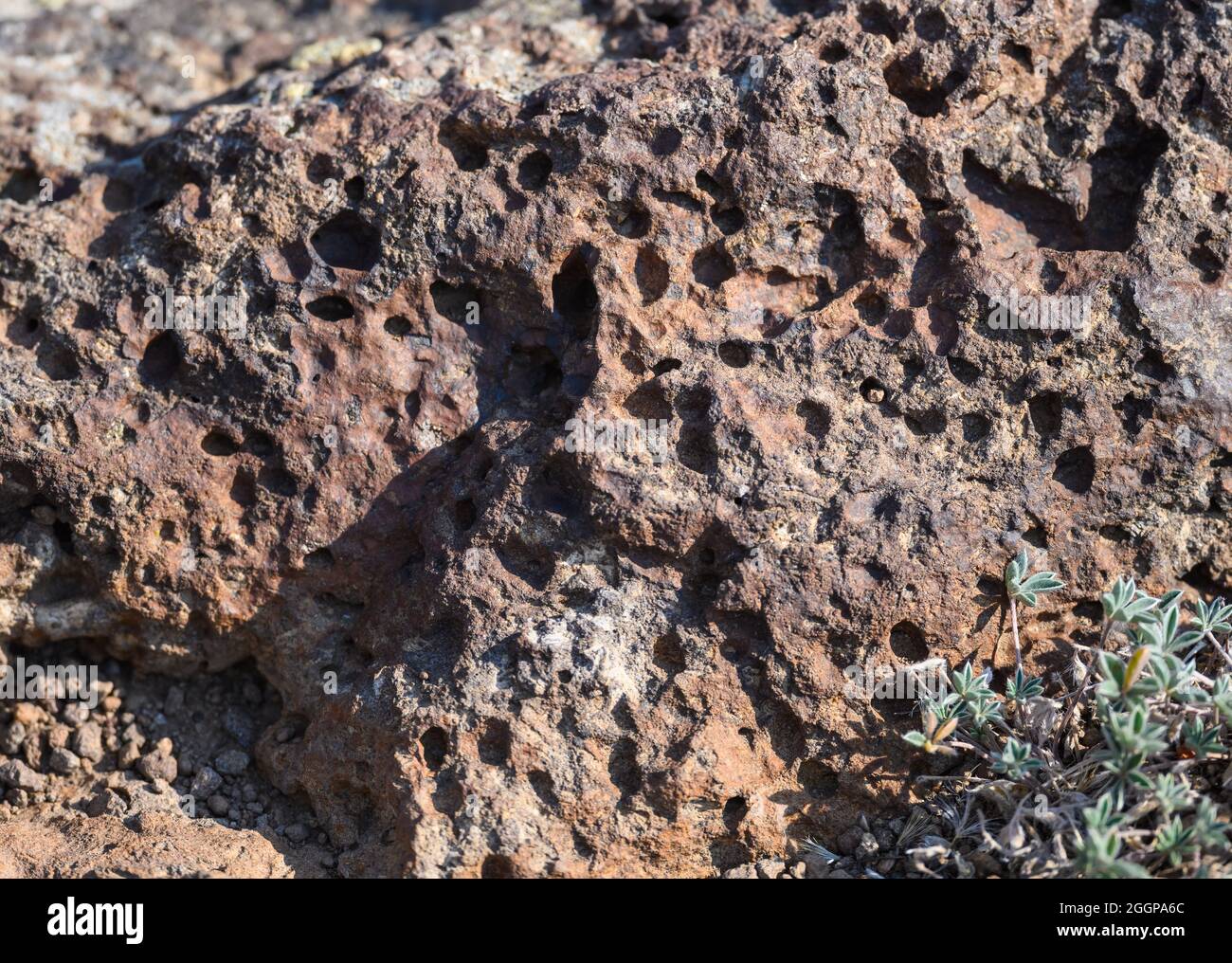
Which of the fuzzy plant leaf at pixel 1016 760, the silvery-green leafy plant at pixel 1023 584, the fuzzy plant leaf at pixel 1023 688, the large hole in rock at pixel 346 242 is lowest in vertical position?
the fuzzy plant leaf at pixel 1016 760

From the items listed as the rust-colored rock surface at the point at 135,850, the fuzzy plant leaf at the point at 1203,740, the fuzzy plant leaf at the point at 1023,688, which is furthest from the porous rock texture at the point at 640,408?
the fuzzy plant leaf at the point at 1203,740

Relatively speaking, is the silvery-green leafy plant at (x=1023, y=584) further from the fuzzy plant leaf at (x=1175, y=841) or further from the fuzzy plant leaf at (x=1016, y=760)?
the fuzzy plant leaf at (x=1175, y=841)

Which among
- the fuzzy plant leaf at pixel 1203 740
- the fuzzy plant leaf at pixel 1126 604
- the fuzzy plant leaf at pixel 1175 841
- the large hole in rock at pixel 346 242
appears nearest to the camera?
the fuzzy plant leaf at pixel 1175 841

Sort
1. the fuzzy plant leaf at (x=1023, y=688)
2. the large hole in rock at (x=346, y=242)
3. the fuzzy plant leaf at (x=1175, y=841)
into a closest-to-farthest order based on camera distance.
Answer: the fuzzy plant leaf at (x=1175, y=841) < the fuzzy plant leaf at (x=1023, y=688) < the large hole in rock at (x=346, y=242)

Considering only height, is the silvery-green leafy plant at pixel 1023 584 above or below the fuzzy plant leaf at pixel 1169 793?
above

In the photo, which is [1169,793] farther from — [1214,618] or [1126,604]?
[1214,618]

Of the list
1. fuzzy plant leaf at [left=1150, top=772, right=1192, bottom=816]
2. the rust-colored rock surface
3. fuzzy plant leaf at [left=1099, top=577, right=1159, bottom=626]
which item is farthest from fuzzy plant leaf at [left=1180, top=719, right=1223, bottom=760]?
the rust-colored rock surface

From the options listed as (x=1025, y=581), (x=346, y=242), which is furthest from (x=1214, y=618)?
(x=346, y=242)

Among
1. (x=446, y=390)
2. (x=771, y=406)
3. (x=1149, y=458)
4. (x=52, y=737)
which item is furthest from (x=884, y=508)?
(x=52, y=737)
